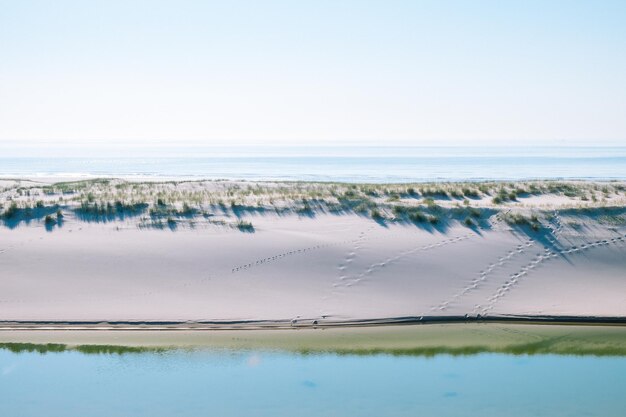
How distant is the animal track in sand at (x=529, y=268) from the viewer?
12.0 metres

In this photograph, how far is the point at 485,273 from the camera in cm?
1338

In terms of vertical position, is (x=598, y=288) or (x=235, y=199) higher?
(x=235, y=199)

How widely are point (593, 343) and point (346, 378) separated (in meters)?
4.19

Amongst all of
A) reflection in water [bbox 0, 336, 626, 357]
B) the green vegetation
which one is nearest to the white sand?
the green vegetation

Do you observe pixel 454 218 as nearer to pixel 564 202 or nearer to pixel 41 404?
pixel 564 202

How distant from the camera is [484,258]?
1414 cm

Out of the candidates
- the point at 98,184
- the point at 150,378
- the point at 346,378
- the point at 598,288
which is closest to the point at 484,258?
the point at 598,288

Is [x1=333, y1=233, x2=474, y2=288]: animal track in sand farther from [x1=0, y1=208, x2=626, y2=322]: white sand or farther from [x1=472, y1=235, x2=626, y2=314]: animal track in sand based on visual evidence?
[x1=472, y1=235, x2=626, y2=314]: animal track in sand

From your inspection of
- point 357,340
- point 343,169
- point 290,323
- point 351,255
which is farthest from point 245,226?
point 343,169

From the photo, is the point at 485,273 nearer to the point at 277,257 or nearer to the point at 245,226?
the point at 277,257

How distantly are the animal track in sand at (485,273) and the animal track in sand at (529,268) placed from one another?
407 millimetres

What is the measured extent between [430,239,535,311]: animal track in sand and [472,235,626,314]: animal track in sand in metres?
0.41

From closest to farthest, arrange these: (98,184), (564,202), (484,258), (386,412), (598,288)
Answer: (386,412) → (598,288) → (484,258) → (564,202) → (98,184)

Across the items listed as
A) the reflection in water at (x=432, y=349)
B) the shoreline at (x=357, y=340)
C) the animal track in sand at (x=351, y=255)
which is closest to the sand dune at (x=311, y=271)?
the animal track in sand at (x=351, y=255)
